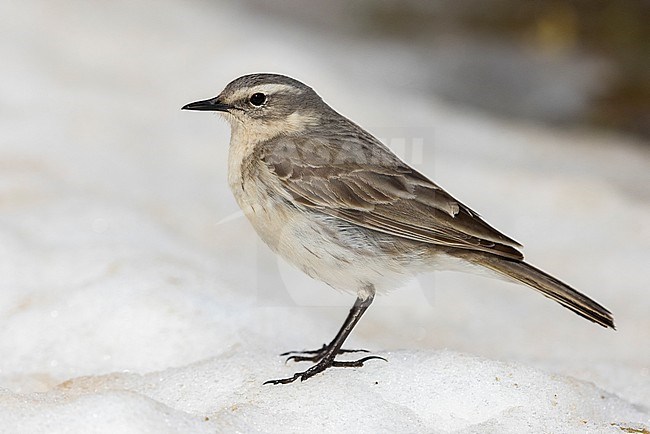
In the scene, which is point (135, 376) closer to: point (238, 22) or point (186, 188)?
point (186, 188)

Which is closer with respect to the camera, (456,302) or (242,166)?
(242,166)

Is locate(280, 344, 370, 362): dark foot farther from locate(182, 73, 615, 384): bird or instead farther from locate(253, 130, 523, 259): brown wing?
locate(253, 130, 523, 259): brown wing

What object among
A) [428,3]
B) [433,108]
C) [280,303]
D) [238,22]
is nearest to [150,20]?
[238,22]

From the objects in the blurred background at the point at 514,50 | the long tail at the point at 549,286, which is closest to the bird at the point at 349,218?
the long tail at the point at 549,286

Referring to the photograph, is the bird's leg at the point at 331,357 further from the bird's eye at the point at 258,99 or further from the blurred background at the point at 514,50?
the blurred background at the point at 514,50

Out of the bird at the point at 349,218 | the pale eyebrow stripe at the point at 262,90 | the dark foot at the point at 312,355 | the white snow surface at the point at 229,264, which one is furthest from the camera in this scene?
the pale eyebrow stripe at the point at 262,90

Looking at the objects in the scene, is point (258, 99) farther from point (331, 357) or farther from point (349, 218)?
point (331, 357)

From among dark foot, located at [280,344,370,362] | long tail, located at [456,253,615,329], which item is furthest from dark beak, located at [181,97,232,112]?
long tail, located at [456,253,615,329]
